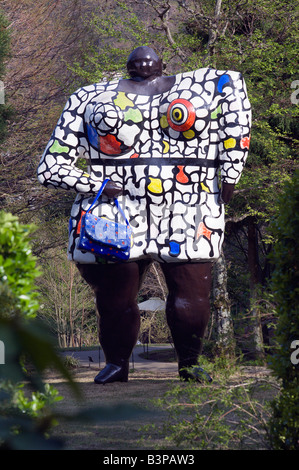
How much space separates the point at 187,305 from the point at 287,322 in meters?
2.88

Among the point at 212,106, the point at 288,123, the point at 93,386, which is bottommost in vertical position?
the point at 93,386

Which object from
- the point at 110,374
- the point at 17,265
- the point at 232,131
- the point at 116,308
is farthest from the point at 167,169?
the point at 17,265

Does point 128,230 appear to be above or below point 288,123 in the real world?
below

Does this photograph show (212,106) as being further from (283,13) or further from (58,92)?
(58,92)

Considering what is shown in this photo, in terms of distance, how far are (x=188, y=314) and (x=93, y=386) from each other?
116cm

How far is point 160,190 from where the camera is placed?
5.82 meters

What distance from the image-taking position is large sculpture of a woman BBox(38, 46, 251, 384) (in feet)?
19.0

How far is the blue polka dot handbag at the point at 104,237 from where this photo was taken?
564cm

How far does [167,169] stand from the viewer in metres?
5.82

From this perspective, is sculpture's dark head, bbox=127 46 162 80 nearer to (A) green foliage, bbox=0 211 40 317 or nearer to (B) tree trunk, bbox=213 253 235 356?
(B) tree trunk, bbox=213 253 235 356

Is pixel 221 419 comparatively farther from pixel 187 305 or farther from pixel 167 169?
pixel 167 169

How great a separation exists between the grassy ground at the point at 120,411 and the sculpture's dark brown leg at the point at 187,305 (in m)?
0.51

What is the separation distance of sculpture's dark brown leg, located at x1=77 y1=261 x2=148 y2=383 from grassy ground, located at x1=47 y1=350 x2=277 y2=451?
0.27 m

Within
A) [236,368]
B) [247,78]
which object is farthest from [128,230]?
[247,78]
